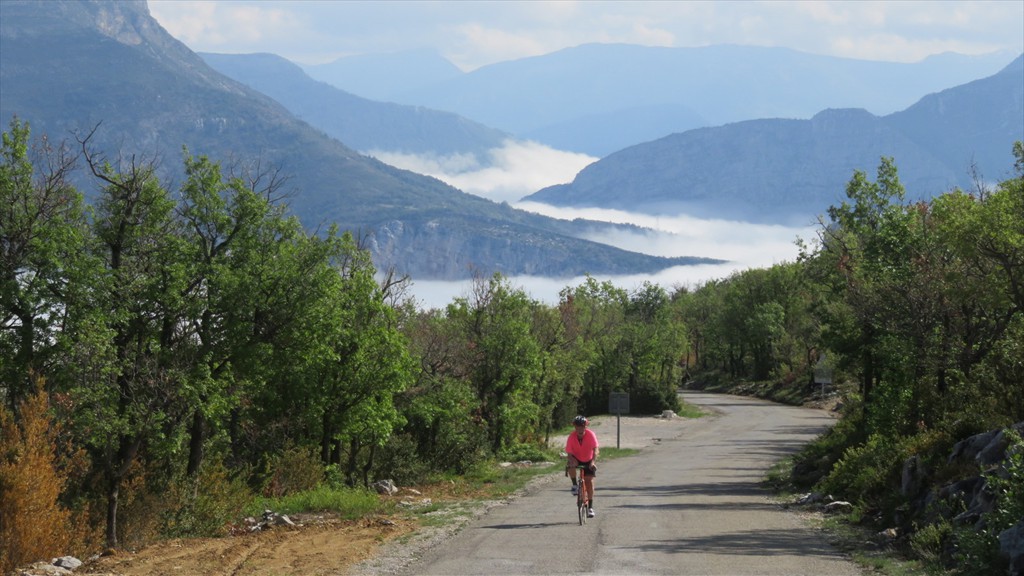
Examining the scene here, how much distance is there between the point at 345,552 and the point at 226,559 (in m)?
1.94

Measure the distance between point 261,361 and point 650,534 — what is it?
42.7 feet

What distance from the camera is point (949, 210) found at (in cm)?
2773

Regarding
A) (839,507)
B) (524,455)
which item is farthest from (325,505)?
(524,455)

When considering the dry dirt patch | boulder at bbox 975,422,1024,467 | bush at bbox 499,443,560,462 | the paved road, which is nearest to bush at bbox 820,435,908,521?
the paved road

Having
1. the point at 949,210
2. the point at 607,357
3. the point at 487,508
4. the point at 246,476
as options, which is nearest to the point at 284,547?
the point at 487,508

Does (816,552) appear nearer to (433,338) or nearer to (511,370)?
(433,338)

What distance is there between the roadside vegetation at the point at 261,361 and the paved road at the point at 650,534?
1.90m

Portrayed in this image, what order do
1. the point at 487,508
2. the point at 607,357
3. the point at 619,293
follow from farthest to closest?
the point at 619,293, the point at 607,357, the point at 487,508

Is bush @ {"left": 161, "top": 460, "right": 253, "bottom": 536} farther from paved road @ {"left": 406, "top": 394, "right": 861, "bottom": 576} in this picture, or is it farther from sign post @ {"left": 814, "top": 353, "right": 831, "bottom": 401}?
sign post @ {"left": 814, "top": 353, "right": 831, "bottom": 401}

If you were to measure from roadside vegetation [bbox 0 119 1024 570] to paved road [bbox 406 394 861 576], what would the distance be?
190 cm

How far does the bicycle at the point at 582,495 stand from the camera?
2100 cm

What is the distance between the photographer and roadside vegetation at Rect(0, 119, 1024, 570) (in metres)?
20.6

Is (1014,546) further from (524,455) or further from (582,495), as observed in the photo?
(524,455)

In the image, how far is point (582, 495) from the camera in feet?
68.9
